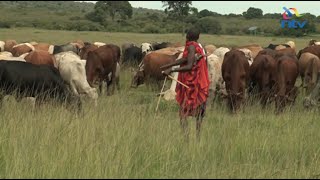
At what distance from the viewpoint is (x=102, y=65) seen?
58.0ft

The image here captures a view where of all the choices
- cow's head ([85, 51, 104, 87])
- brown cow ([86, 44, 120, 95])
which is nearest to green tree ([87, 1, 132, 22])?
brown cow ([86, 44, 120, 95])

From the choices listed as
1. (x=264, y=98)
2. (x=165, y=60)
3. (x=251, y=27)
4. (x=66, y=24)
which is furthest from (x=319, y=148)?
(x=66, y=24)

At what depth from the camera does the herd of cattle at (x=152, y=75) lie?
439 inches

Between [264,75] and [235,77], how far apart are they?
1512mm

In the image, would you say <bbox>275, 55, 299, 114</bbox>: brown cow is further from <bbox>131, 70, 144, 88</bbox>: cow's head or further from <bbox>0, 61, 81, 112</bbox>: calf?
<bbox>131, 70, 144, 88</bbox>: cow's head

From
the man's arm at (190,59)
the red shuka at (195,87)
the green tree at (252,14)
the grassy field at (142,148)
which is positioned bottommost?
the green tree at (252,14)

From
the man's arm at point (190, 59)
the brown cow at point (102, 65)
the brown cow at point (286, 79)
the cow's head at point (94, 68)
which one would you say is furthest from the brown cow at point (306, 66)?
the man's arm at point (190, 59)

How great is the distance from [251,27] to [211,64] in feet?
152

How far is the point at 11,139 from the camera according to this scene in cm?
651

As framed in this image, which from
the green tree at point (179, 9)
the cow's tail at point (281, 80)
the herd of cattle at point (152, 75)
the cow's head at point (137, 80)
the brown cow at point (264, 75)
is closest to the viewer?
the herd of cattle at point (152, 75)

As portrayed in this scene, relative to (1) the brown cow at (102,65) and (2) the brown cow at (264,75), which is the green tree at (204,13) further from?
(2) the brown cow at (264,75)

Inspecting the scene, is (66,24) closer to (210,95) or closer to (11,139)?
(210,95)

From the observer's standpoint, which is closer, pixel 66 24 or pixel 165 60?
pixel 165 60

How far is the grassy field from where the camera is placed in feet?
18.0
